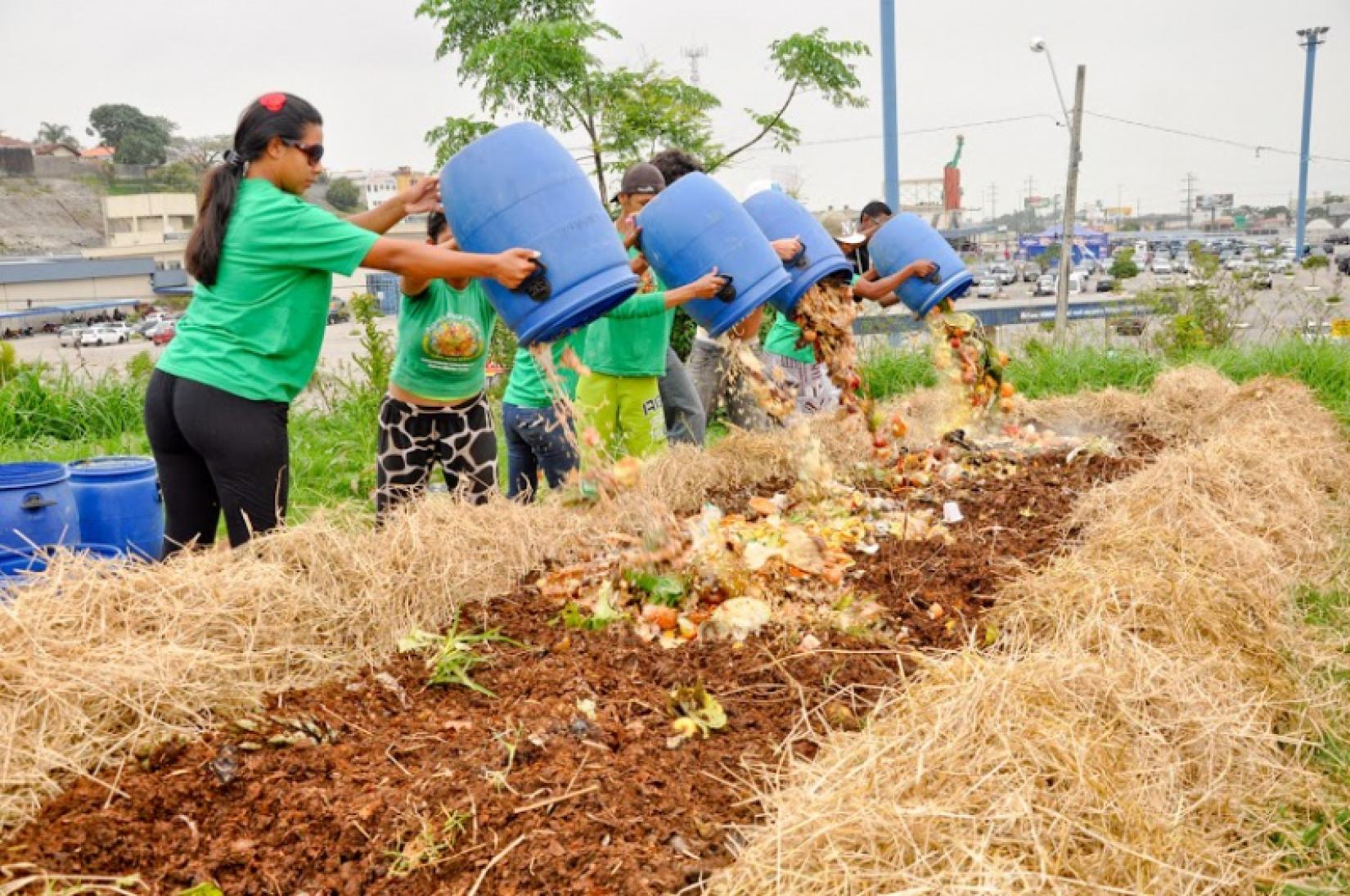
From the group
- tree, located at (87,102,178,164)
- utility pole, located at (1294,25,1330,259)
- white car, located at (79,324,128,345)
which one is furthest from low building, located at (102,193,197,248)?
utility pole, located at (1294,25,1330,259)

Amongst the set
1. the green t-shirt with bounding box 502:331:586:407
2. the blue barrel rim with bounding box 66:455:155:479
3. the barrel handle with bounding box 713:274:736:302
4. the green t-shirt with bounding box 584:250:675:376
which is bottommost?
the blue barrel rim with bounding box 66:455:155:479

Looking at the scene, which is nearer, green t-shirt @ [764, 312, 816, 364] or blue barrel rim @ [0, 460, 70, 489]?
blue barrel rim @ [0, 460, 70, 489]

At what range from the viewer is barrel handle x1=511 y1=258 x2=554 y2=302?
2.96 metres

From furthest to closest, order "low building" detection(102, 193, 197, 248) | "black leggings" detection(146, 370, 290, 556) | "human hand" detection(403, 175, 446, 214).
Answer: "low building" detection(102, 193, 197, 248), "human hand" detection(403, 175, 446, 214), "black leggings" detection(146, 370, 290, 556)

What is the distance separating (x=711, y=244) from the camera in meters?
3.75

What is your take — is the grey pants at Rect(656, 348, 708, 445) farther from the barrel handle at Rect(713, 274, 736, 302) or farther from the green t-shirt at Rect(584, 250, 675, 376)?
the barrel handle at Rect(713, 274, 736, 302)

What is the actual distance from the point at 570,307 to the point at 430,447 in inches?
44.6

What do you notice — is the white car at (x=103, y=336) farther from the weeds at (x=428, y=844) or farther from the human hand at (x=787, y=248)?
the weeds at (x=428, y=844)

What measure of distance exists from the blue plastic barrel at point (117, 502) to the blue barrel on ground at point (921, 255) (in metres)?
3.43

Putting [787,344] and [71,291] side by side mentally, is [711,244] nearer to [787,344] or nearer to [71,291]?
[787,344]

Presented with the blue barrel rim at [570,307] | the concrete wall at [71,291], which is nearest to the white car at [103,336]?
the concrete wall at [71,291]

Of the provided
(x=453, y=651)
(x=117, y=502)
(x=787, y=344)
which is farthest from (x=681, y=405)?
(x=453, y=651)

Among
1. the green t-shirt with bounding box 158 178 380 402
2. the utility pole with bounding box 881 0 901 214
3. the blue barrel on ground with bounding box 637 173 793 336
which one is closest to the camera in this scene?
the green t-shirt with bounding box 158 178 380 402

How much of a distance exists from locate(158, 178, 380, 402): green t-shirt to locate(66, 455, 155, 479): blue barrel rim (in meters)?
1.27
